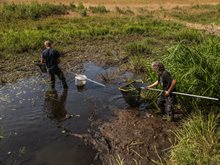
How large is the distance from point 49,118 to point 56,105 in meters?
0.94

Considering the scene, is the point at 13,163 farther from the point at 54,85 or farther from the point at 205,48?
the point at 205,48

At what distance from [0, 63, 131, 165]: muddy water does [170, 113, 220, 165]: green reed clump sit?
184cm

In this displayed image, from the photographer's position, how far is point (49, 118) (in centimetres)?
907

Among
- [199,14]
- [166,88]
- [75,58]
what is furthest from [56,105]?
[199,14]

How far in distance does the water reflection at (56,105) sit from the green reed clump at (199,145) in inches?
143

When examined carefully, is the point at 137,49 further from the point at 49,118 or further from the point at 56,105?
the point at 49,118

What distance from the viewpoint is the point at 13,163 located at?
271 inches

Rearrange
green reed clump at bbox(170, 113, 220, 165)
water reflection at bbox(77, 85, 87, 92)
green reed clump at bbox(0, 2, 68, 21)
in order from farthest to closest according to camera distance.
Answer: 1. green reed clump at bbox(0, 2, 68, 21)
2. water reflection at bbox(77, 85, 87, 92)
3. green reed clump at bbox(170, 113, 220, 165)

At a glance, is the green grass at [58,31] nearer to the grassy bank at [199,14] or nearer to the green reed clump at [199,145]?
the grassy bank at [199,14]

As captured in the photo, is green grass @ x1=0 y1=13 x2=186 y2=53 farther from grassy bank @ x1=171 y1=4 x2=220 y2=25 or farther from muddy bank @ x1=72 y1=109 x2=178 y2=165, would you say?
muddy bank @ x1=72 y1=109 x2=178 y2=165

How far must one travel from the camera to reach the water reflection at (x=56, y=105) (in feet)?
30.2

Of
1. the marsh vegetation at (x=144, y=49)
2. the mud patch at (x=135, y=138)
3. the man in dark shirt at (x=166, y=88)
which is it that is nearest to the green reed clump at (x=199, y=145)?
the marsh vegetation at (x=144, y=49)

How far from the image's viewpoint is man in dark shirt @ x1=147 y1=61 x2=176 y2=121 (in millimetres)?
8008

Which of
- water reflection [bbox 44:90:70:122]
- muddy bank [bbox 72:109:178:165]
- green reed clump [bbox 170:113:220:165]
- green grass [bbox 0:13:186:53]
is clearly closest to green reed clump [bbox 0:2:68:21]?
green grass [bbox 0:13:186:53]
